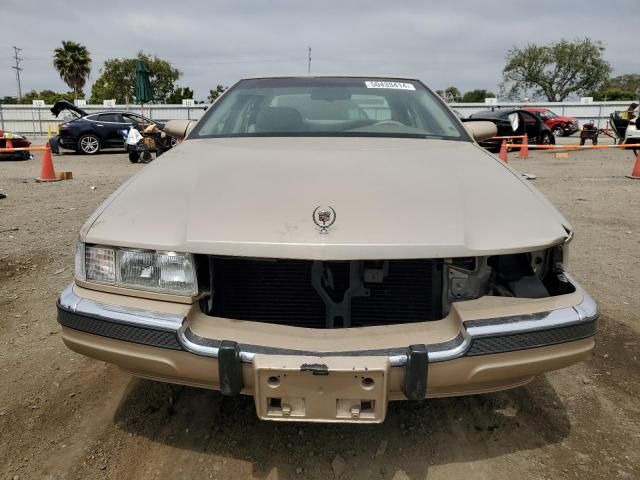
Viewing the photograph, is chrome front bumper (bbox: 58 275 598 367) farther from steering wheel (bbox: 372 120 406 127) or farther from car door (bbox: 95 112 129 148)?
car door (bbox: 95 112 129 148)

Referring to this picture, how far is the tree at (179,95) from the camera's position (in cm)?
5112

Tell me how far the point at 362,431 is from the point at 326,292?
654 millimetres

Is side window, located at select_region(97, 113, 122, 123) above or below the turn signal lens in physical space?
above

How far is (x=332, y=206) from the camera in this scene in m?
1.67

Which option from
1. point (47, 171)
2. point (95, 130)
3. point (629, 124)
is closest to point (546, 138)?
point (629, 124)

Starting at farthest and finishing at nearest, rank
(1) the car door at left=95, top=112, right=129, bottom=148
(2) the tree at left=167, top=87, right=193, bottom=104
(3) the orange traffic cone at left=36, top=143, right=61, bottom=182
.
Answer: (2) the tree at left=167, top=87, right=193, bottom=104 < (1) the car door at left=95, top=112, right=129, bottom=148 < (3) the orange traffic cone at left=36, top=143, right=61, bottom=182

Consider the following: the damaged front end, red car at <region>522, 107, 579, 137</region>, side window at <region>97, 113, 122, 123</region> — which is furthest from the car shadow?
red car at <region>522, 107, 579, 137</region>

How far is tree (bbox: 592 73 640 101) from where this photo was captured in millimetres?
49031

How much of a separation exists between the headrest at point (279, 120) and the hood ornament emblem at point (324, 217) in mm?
1133

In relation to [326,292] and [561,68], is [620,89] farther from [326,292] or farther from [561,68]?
[326,292]

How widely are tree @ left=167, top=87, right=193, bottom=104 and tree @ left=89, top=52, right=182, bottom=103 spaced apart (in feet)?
1.45

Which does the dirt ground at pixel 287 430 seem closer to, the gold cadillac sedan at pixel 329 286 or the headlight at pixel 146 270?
the gold cadillac sedan at pixel 329 286

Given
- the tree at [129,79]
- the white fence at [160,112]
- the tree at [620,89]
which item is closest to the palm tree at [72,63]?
the tree at [129,79]

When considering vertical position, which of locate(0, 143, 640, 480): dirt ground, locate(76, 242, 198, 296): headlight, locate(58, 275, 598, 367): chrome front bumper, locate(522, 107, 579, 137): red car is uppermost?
locate(522, 107, 579, 137): red car
